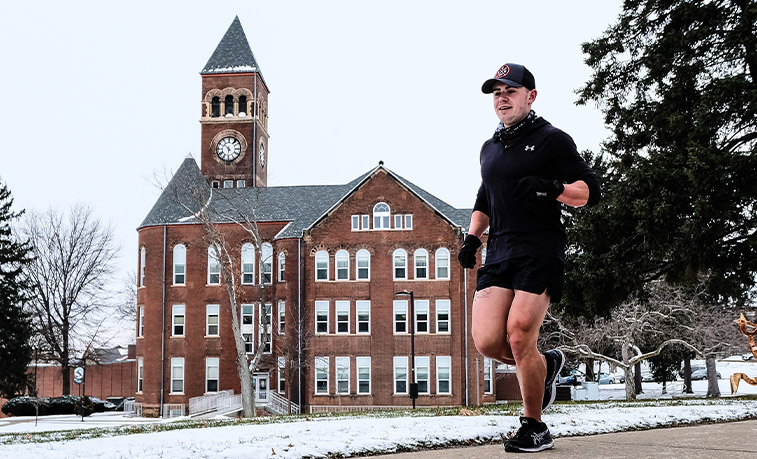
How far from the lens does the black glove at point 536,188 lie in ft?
16.3

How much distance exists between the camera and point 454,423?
8.39 m

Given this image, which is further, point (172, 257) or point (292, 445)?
point (172, 257)

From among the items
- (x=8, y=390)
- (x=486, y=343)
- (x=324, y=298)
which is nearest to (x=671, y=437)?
(x=486, y=343)

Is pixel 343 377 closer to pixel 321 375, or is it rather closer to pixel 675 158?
pixel 321 375

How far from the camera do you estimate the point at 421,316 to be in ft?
160

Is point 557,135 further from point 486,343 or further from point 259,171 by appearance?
point 259,171

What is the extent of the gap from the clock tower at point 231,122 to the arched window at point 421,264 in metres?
23.2

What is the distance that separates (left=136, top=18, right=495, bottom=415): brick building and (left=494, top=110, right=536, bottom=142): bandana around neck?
40.6 m

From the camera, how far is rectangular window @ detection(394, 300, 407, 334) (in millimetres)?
48906

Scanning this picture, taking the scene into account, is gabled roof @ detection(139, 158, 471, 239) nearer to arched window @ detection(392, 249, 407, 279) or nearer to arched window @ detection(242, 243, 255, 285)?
arched window @ detection(242, 243, 255, 285)

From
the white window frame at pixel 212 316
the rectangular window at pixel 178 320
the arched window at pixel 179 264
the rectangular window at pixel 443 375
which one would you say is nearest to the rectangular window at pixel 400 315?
the rectangular window at pixel 443 375

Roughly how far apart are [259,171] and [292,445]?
210ft

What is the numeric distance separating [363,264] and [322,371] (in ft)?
21.3

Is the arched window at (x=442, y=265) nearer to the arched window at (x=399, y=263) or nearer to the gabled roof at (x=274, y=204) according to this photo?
the arched window at (x=399, y=263)
